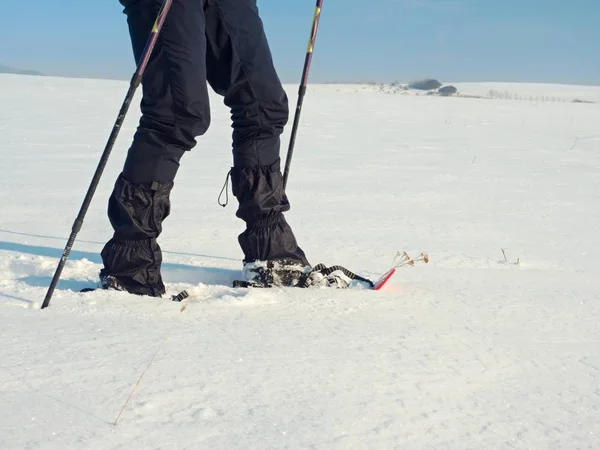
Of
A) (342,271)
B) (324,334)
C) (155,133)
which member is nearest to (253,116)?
(155,133)

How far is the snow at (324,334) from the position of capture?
3.43ft

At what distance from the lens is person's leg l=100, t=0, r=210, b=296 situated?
1.89 m

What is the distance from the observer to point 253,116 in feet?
7.03

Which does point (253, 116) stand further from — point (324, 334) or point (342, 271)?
point (324, 334)

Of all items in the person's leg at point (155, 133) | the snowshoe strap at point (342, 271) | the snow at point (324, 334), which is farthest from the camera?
the snowshoe strap at point (342, 271)

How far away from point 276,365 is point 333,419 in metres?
0.25

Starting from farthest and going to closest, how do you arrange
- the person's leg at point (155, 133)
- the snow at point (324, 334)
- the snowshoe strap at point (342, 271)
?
the snowshoe strap at point (342, 271), the person's leg at point (155, 133), the snow at point (324, 334)

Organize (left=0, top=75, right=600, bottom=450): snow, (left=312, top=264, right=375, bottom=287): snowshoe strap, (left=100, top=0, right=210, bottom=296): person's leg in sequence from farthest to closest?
(left=312, top=264, right=375, bottom=287): snowshoe strap < (left=100, top=0, right=210, bottom=296): person's leg < (left=0, top=75, right=600, bottom=450): snow

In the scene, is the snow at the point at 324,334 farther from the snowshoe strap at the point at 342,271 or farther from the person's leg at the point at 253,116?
the person's leg at the point at 253,116

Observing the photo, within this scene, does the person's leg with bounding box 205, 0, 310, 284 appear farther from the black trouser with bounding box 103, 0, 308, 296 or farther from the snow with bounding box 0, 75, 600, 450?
the snow with bounding box 0, 75, 600, 450

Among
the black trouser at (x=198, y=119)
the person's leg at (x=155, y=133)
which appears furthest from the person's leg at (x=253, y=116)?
the person's leg at (x=155, y=133)

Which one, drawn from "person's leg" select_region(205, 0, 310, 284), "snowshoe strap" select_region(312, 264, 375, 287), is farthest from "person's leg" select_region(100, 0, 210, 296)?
"snowshoe strap" select_region(312, 264, 375, 287)

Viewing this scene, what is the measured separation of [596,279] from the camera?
214 cm

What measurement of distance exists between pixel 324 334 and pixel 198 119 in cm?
84
